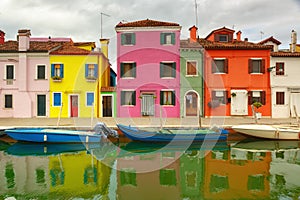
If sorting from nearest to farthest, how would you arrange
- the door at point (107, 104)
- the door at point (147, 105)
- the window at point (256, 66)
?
the window at point (256, 66) < the door at point (147, 105) < the door at point (107, 104)

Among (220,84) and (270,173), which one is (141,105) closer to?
(220,84)

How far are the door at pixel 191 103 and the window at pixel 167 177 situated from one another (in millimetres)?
10967

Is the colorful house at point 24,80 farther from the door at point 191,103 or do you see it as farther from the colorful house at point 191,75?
the door at point 191,103

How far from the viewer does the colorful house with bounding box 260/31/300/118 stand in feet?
63.3

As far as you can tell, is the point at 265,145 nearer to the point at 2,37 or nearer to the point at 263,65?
the point at 263,65

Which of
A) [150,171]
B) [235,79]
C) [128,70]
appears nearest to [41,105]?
[128,70]

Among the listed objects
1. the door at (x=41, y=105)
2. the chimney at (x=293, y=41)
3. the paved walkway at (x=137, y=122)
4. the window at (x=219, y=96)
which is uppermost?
the chimney at (x=293, y=41)

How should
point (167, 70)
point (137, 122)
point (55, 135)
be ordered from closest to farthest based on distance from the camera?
point (55, 135), point (137, 122), point (167, 70)

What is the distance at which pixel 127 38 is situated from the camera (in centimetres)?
1970

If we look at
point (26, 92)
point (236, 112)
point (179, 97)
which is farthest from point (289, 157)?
point (26, 92)

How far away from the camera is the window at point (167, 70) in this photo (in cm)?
1967

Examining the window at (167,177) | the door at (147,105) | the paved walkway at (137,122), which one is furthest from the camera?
the door at (147,105)

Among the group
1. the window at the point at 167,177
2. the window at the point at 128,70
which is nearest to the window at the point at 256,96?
the window at the point at 128,70

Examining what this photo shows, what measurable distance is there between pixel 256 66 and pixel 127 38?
9.76m
